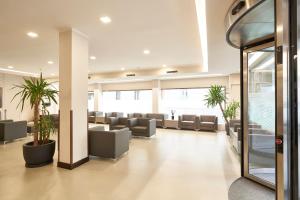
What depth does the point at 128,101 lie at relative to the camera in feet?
36.1

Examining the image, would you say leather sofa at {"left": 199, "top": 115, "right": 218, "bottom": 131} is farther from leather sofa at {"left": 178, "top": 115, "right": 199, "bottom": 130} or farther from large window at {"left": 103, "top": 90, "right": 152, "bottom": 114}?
Answer: large window at {"left": 103, "top": 90, "right": 152, "bottom": 114}

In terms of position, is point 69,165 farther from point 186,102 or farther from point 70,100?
point 186,102

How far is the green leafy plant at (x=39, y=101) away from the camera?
355cm

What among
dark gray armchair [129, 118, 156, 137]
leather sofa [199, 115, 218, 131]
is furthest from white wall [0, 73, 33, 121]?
leather sofa [199, 115, 218, 131]

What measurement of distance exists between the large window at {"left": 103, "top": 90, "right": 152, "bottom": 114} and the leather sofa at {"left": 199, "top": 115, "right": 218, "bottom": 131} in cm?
341

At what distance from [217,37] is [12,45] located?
5.23m

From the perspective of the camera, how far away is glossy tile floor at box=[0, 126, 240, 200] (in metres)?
2.51

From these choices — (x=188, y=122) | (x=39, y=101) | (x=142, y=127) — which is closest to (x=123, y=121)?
(x=142, y=127)

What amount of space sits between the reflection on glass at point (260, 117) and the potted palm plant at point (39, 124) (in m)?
4.00

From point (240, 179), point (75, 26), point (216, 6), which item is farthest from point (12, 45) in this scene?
point (240, 179)

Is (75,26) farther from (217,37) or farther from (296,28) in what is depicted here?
(296,28)

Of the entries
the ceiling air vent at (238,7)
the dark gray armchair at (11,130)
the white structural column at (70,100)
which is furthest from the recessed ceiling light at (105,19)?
the dark gray armchair at (11,130)

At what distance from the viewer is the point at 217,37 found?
342 cm

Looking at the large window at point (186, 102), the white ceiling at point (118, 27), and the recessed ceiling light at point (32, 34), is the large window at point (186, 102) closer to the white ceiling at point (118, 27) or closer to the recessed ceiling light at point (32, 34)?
the white ceiling at point (118, 27)
